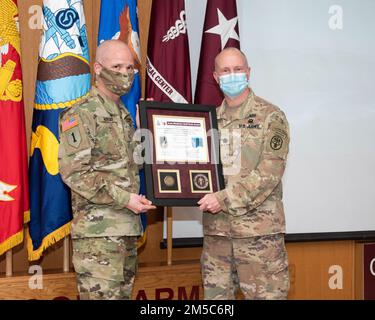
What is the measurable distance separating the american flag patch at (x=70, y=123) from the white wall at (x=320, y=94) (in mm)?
1739

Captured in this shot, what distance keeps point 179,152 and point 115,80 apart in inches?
19.2

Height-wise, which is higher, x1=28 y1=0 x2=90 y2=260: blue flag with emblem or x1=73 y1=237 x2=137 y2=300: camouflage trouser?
x1=28 y1=0 x2=90 y2=260: blue flag with emblem

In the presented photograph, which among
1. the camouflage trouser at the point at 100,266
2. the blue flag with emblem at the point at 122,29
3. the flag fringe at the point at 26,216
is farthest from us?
the blue flag with emblem at the point at 122,29

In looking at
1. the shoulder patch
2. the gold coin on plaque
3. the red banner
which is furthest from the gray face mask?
the red banner

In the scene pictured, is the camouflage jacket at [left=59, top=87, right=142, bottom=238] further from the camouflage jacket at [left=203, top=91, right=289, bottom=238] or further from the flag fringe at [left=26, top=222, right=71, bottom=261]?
the flag fringe at [left=26, top=222, right=71, bottom=261]

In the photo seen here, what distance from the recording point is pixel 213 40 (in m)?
4.27

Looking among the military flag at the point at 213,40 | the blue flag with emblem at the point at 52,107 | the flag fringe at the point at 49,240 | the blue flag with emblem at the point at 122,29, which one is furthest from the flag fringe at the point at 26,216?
the military flag at the point at 213,40

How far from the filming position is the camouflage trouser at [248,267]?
3.14 metres

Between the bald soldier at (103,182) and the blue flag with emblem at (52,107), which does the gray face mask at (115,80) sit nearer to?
the bald soldier at (103,182)

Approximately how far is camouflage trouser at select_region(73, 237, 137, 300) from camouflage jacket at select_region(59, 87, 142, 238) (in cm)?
5

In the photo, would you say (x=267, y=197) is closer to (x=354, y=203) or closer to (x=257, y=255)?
(x=257, y=255)

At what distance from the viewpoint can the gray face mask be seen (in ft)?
10.1

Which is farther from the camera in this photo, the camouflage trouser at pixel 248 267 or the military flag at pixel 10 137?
the military flag at pixel 10 137

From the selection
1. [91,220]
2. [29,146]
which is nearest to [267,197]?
[91,220]
